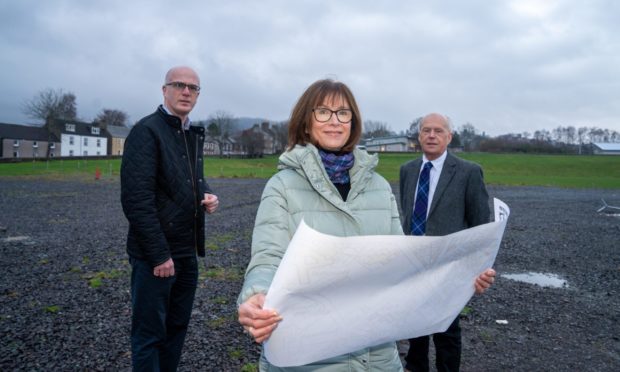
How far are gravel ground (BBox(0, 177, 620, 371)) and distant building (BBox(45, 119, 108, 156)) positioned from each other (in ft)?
261

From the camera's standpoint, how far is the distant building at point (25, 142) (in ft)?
240

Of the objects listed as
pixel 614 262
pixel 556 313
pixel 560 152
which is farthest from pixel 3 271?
pixel 560 152

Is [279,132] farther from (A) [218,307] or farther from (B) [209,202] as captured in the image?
(B) [209,202]

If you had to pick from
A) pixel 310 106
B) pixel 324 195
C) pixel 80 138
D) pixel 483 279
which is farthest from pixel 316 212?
pixel 80 138

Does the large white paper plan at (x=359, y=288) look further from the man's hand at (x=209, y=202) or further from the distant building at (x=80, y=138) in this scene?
the distant building at (x=80, y=138)

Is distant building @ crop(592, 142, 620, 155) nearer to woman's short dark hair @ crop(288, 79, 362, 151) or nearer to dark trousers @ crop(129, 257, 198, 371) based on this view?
woman's short dark hair @ crop(288, 79, 362, 151)

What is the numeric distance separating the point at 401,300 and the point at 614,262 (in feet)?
34.9

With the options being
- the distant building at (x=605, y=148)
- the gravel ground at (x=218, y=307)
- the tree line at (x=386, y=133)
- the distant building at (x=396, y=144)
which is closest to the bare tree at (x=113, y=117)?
the tree line at (x=386, y=133)

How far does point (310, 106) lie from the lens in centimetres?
223

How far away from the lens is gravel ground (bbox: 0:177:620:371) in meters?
4.34

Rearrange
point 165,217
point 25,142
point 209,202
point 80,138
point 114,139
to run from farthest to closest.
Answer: point 114,139 → point 80,138 → point 25,142 → point 209,202 → point 165,217

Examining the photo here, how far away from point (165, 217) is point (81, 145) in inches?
3780

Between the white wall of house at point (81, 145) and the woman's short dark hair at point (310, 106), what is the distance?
93899 mm

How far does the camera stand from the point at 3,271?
24.4 ft
